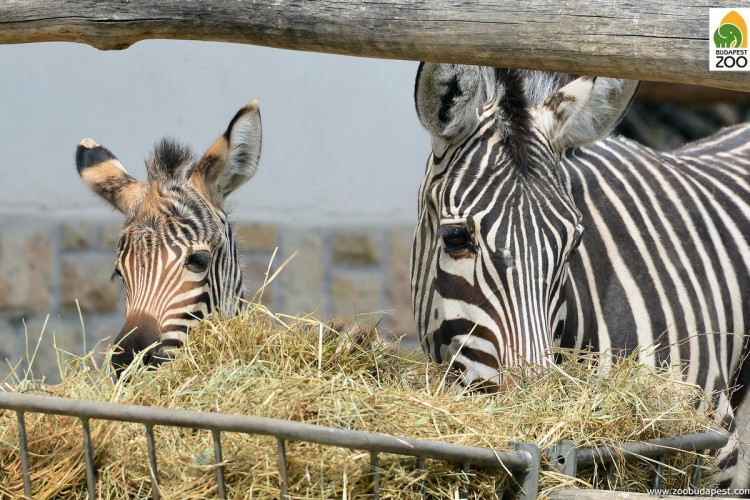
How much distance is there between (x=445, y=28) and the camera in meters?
2.23

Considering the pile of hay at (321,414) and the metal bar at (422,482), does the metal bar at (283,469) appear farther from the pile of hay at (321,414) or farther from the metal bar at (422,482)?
the metal bar at (422,482)

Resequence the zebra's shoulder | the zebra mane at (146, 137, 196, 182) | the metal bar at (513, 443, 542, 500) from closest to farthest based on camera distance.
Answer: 1. the metal bar at (513, 443, 542, 500)
2. the zebra mane at (146, 137, 196, 182)
3. the zebra's shoulder

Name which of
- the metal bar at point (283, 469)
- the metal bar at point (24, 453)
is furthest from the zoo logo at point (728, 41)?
the metal bar at point (24, 453)

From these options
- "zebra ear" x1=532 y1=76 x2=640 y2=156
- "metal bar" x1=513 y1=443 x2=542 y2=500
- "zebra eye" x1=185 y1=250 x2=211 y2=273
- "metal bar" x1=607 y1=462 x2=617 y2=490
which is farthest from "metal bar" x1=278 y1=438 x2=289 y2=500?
"zebra ear" x1=532 y1=76 x2=640 y2=156

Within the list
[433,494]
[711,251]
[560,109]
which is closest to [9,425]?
[433,494]

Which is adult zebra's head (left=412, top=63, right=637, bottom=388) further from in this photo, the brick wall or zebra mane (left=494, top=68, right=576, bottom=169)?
the brick wall

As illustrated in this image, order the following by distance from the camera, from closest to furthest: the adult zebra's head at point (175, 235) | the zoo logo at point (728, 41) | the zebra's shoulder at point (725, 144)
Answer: the zoo logo at point (728, 41)
the adult zebra's head at point (175, 235)
the zebra's shoulder at point (725, 144)

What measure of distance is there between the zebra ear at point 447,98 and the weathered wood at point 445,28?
24.8 inches

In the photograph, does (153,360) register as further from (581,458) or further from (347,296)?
(347,296)

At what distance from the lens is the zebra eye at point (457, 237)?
283 cm

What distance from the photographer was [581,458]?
2168 millimetres

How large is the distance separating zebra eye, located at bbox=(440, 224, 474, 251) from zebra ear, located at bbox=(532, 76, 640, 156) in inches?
20.4

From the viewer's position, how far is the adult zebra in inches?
109

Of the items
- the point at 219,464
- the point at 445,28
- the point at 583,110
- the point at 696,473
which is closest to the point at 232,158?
the point at 583,110
